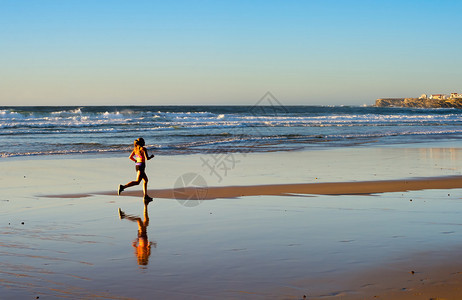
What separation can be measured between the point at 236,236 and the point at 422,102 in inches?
7165

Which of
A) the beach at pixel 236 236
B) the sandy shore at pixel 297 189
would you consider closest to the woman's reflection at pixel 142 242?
the beach at pixel 236 236

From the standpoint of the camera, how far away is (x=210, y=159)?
19594 mm

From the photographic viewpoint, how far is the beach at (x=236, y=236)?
533 cm

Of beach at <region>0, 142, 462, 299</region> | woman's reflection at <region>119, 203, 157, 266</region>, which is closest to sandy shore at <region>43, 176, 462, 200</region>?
beach at <region>0, 142, 462, 299</region>

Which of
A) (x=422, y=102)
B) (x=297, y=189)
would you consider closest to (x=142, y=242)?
(x=297, y=189)

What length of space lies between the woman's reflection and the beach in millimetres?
27

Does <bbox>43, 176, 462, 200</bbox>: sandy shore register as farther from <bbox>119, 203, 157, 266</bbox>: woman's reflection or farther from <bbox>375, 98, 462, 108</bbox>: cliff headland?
<bbox>375, 98, 462, 108</bbox>: cliff headland

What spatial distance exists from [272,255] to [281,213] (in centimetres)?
276

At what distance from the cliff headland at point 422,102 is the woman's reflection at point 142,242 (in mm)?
Result: 160463

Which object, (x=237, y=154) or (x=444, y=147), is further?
(x=444, y=147)

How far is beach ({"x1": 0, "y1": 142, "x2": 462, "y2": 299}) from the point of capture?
5.33 m

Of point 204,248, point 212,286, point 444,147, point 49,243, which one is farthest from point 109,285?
point 444,147

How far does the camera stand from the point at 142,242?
281 inches

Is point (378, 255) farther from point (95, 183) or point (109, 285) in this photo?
point (95, 183)
